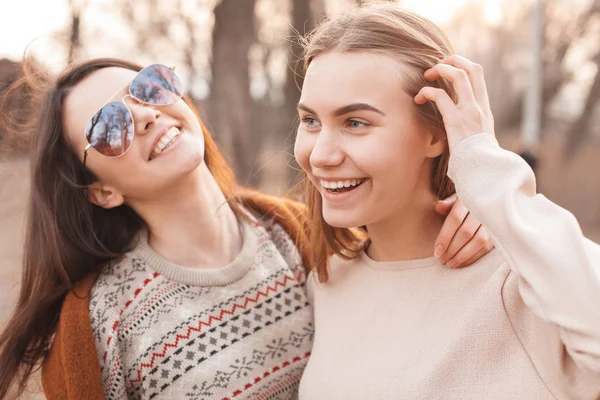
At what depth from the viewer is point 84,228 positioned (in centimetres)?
→ 279

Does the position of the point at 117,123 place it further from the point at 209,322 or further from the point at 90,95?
the point at 209,322

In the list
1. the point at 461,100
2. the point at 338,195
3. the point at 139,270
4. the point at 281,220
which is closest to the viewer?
the point at 461,100

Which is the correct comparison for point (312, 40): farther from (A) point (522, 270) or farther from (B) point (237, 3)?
(B) point (237, 3)

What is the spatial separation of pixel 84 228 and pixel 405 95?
5.25ft

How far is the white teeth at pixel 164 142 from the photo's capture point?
260cm

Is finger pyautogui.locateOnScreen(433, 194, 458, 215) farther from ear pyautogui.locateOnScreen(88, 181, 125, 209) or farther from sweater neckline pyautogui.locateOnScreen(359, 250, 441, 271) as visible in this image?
ear pyautogui.locateOnScreen(88, 181, 125, 209)

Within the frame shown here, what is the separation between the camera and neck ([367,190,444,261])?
2.21 metres

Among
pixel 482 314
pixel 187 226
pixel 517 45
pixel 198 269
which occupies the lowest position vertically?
pixel 517 45

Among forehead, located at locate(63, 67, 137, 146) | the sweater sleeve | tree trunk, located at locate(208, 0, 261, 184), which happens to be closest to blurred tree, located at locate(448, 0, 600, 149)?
tree trunk, located at locate(208, 0, 261, 184)

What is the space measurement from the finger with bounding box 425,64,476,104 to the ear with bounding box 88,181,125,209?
1.50 m

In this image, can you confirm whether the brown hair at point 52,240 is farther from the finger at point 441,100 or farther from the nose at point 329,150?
the finger at point 441,100

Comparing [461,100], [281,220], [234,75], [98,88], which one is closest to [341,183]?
[461,100]

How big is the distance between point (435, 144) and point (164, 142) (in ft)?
3.77

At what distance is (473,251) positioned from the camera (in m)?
2.04
